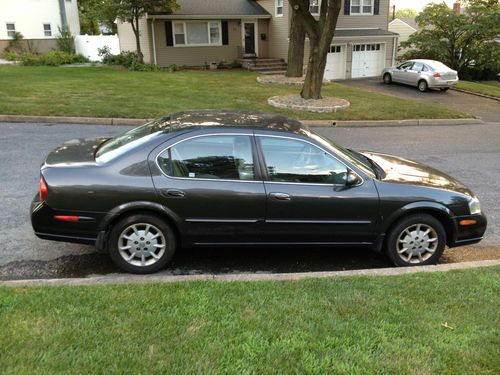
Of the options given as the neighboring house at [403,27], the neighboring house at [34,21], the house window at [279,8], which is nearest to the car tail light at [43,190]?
the house window at [279,8]

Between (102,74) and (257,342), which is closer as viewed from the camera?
(257,342)

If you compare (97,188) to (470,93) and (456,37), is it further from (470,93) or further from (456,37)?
(456,37)

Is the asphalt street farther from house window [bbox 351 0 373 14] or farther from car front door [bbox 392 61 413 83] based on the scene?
house window [bbox 351 0 373 14]

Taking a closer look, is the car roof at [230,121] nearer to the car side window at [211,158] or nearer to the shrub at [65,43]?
the car side window at [211,158]

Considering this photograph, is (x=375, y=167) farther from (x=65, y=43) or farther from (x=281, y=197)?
(x=65, y=43)

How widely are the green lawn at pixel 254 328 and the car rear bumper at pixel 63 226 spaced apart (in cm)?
76

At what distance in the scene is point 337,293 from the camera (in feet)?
13.2

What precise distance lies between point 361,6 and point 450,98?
416 inches

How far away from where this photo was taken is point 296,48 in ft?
75.1

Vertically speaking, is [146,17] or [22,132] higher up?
[146,17]

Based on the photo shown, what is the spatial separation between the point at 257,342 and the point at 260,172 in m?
1.95

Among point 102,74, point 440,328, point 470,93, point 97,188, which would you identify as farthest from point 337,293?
point 470,93

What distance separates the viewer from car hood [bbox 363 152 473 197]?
5.12 meters

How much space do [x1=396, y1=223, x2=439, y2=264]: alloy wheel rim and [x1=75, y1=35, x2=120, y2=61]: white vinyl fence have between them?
105 ft
